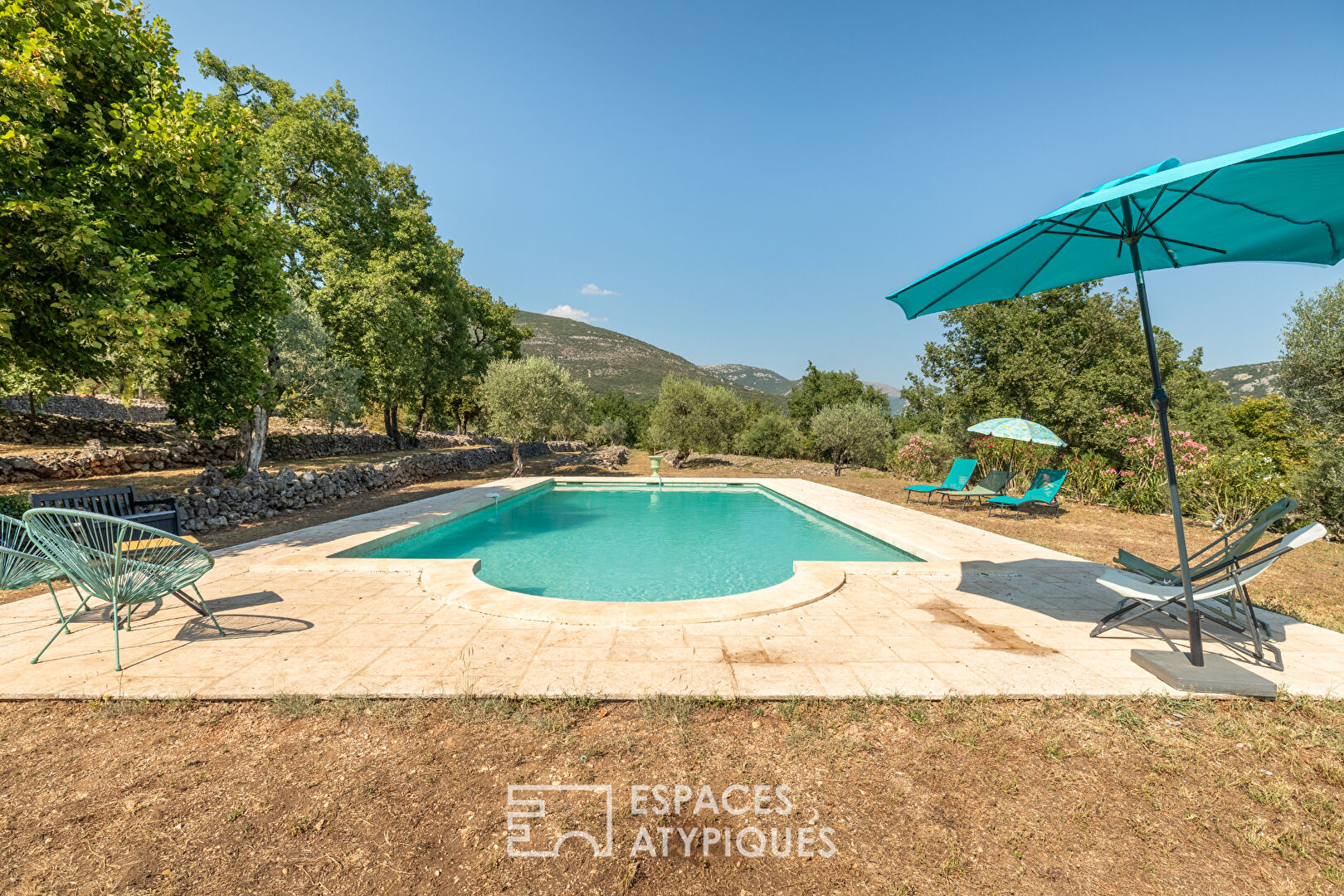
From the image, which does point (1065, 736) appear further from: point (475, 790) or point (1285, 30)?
point (1285, 30)

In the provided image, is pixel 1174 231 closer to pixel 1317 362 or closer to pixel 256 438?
pixel 1317 362

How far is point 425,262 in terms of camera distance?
62.8 ft

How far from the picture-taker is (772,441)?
32906 millimetres

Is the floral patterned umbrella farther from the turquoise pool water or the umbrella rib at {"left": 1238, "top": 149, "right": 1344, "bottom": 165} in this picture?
the umbrella rib at {"left": 1238, "top": 149, "right": 1344, "bottom": 165}

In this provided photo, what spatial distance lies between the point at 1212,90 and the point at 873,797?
1577 cm

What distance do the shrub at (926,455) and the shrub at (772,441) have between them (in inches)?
623

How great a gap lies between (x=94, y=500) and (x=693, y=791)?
334 inches

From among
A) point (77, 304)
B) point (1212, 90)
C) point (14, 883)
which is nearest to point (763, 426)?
point (1212, 90)

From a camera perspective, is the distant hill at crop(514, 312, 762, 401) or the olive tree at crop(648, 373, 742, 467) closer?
the olive tree at crop(648, 373, 742, 467)

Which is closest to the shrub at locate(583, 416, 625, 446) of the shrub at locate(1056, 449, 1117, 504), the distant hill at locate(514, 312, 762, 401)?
the shrub at locate(1056, 449, 1117, 504)

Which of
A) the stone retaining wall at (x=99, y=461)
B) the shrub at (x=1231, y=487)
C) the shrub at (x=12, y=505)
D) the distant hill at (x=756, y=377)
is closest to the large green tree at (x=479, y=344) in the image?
the stone retaining wall at (x=99, y=461)

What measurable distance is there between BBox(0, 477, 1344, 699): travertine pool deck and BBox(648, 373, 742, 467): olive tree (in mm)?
17079

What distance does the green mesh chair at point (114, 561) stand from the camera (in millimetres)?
3127

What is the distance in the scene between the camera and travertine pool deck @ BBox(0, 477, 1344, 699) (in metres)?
3.09
